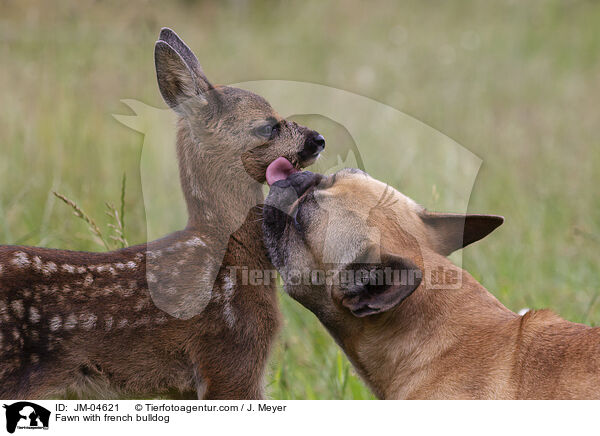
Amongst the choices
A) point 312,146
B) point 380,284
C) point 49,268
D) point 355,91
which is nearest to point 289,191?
point 312,146

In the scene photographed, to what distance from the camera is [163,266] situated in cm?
373

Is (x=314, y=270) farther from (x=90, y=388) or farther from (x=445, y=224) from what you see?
(x=90, y=388)

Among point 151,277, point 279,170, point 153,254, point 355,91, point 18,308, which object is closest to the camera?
point 18,308

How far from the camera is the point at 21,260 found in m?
3.33

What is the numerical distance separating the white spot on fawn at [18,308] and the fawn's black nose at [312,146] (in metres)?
1.52

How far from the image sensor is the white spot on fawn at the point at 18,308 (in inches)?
127

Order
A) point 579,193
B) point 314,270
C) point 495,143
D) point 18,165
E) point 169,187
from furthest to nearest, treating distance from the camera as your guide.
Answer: point 495,143 < point 579,193 < point 18,165 < point 169,187 < point 314,270

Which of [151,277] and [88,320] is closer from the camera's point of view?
[88,320]

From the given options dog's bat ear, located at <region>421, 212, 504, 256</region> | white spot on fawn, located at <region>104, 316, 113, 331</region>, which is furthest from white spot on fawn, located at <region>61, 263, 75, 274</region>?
dog's bat ear, located at <region>421, 212, 504, 256</region>

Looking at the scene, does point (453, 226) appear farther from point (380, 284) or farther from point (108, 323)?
point (108, 323)

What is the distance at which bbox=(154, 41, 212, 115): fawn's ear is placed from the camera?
3.67 m

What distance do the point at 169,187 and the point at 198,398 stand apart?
1.42m
